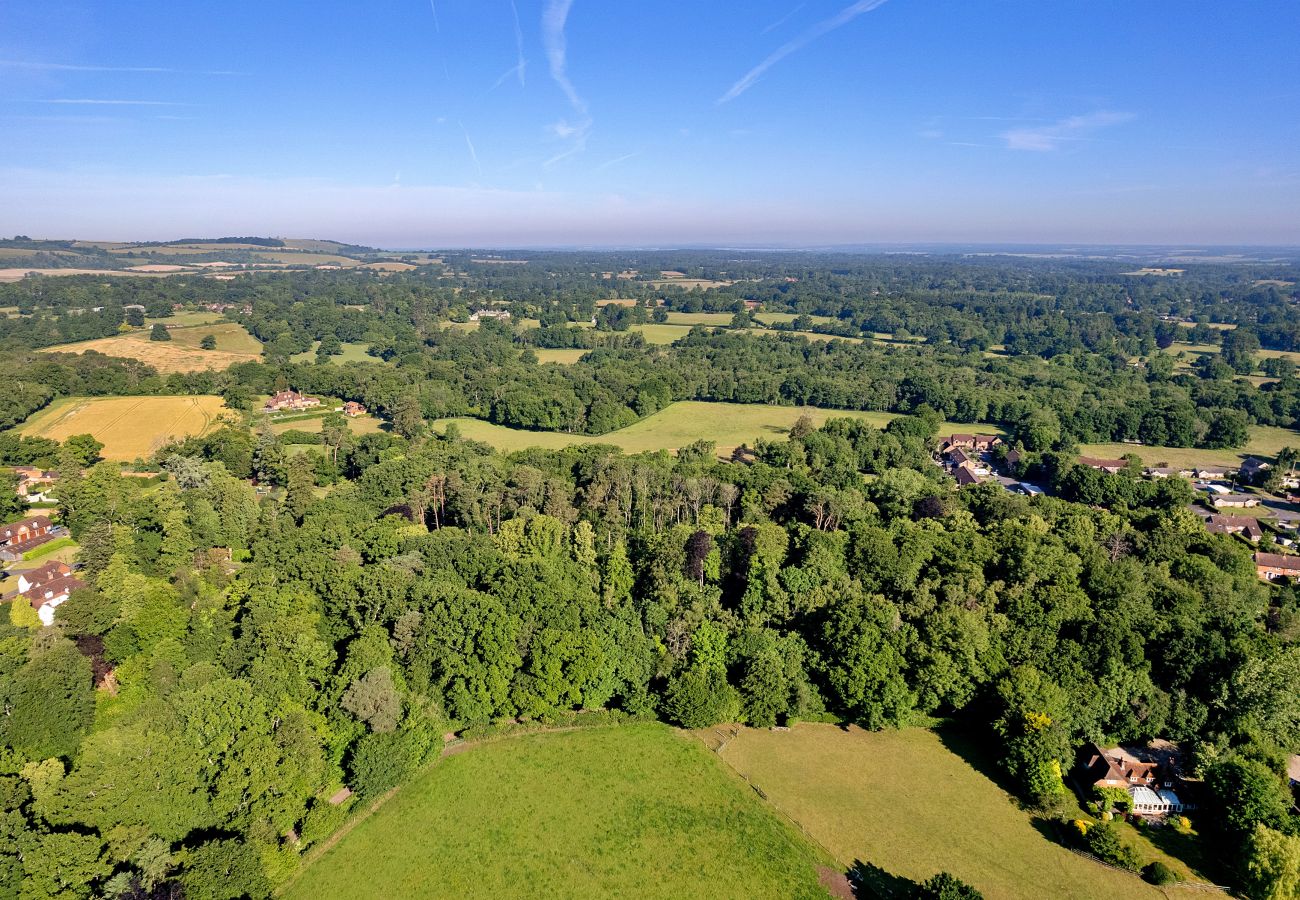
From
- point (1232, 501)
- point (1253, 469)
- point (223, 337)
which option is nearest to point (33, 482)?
point (223, 337)

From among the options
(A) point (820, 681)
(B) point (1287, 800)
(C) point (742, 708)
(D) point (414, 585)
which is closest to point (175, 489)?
(D) point (414, 585)

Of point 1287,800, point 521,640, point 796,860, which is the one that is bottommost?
point 796,860

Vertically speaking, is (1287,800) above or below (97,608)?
below

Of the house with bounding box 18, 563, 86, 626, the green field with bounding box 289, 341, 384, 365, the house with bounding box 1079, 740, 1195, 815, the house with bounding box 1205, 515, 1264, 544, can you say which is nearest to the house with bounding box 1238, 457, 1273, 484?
the house with bounding box 1205, 515, 1264, 544

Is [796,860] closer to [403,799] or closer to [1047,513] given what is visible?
[403,799]

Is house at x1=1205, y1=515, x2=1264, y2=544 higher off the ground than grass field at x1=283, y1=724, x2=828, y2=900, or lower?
higher

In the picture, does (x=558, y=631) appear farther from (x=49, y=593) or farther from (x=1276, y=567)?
(x=1276, y=567)

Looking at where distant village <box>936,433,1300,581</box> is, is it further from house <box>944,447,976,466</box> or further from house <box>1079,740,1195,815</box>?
house <box>1079,740,1195,815</box>

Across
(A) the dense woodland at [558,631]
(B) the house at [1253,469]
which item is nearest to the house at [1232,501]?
(B) the house at [1253,469]
